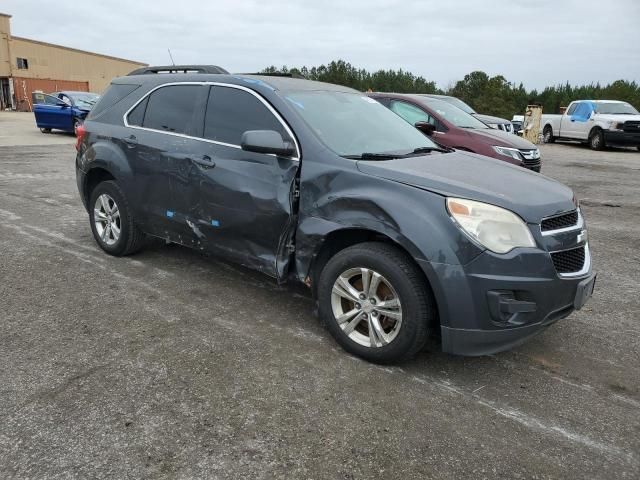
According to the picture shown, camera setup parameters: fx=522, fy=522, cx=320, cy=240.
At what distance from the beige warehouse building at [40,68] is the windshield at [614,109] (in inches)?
1535

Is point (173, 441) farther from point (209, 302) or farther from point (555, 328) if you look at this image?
point (555, 328)

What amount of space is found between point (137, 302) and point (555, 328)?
325 centimetres

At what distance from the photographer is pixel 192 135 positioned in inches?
167

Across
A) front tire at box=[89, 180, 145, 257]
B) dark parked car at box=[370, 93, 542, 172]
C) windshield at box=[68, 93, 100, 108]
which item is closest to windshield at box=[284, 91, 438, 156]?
front tire at box=[89, 180, 145, 257]

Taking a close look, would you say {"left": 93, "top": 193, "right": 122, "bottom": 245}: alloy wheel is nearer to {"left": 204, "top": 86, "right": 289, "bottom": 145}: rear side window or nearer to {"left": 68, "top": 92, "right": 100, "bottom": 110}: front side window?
{"left": 204, "top": 86, "right": 289, "bottom": 145}: rear side window

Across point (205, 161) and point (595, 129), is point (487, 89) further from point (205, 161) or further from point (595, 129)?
point (205, 161)

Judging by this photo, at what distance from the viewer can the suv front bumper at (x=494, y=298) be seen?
9.43 feet

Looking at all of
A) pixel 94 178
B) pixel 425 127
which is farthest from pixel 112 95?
pixel 425 127

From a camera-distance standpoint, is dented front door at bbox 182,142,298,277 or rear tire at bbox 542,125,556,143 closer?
dented front door at bbox 182,142,298,277

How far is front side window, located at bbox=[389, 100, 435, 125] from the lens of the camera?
915 centimetres

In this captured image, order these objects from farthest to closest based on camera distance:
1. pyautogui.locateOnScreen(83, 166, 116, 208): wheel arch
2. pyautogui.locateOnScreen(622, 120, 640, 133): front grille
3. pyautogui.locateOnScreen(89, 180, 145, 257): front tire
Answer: pyautogui.locateOnScreen(622, 120, 640, 133): front grille → pyautogui.locateOnScreen(83, 166, 116, 208): wheel arch → pyautogui.locateOnScreen(89, 180, 145, 257): front tire

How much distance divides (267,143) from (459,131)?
5.99m

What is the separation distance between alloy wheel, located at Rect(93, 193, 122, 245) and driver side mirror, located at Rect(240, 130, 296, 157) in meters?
2.00

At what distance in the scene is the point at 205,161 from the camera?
4.05 meters
